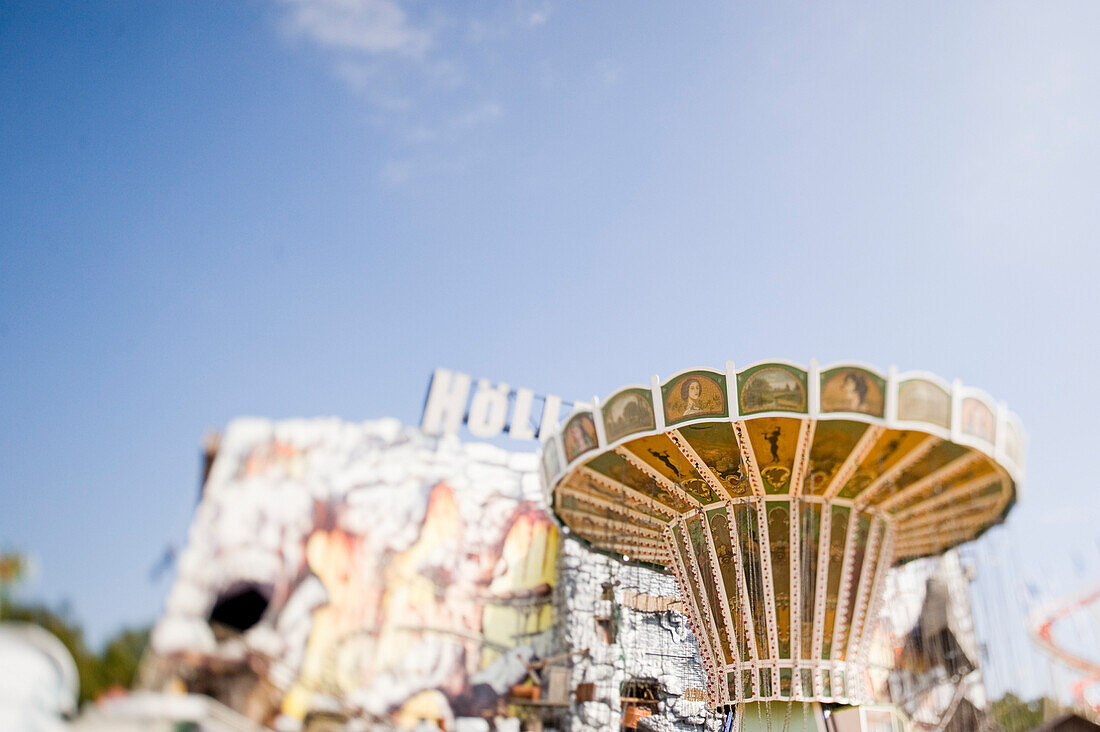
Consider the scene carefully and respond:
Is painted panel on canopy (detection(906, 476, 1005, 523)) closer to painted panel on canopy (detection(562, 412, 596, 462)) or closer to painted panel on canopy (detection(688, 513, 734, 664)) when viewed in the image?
painted panel on canopy (detection(688, 513, 734, 664))

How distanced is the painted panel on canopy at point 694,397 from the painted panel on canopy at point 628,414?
0.19m

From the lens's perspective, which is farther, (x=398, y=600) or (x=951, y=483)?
(x=398, y=600)

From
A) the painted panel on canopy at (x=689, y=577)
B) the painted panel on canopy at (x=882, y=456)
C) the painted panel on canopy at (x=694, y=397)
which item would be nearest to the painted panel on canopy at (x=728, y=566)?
the painted panel on canopy at (x=689, y=577)

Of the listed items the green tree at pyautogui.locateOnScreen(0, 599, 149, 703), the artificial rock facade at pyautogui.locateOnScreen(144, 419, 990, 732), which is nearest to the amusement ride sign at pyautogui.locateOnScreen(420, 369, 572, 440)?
the artificial rock facade at pyautogui.locateOnScreen(144, 419, 990, 732)

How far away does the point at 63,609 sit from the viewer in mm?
9742

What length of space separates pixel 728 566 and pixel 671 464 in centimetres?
133

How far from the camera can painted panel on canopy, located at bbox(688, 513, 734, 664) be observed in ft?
28.5

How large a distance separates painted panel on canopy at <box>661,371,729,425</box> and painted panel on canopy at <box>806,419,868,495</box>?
1015mm

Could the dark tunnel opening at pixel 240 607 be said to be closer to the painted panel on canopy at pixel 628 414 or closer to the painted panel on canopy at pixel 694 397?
the painted panel on canopy at pixel 628 414

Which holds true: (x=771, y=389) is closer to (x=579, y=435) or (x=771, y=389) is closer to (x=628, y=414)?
(x=628, y=414)

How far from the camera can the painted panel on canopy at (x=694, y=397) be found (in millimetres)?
7668

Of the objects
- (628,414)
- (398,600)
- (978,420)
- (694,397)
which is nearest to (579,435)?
(628,414)

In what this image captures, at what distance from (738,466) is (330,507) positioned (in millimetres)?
5605

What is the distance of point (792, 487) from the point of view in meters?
8.55
